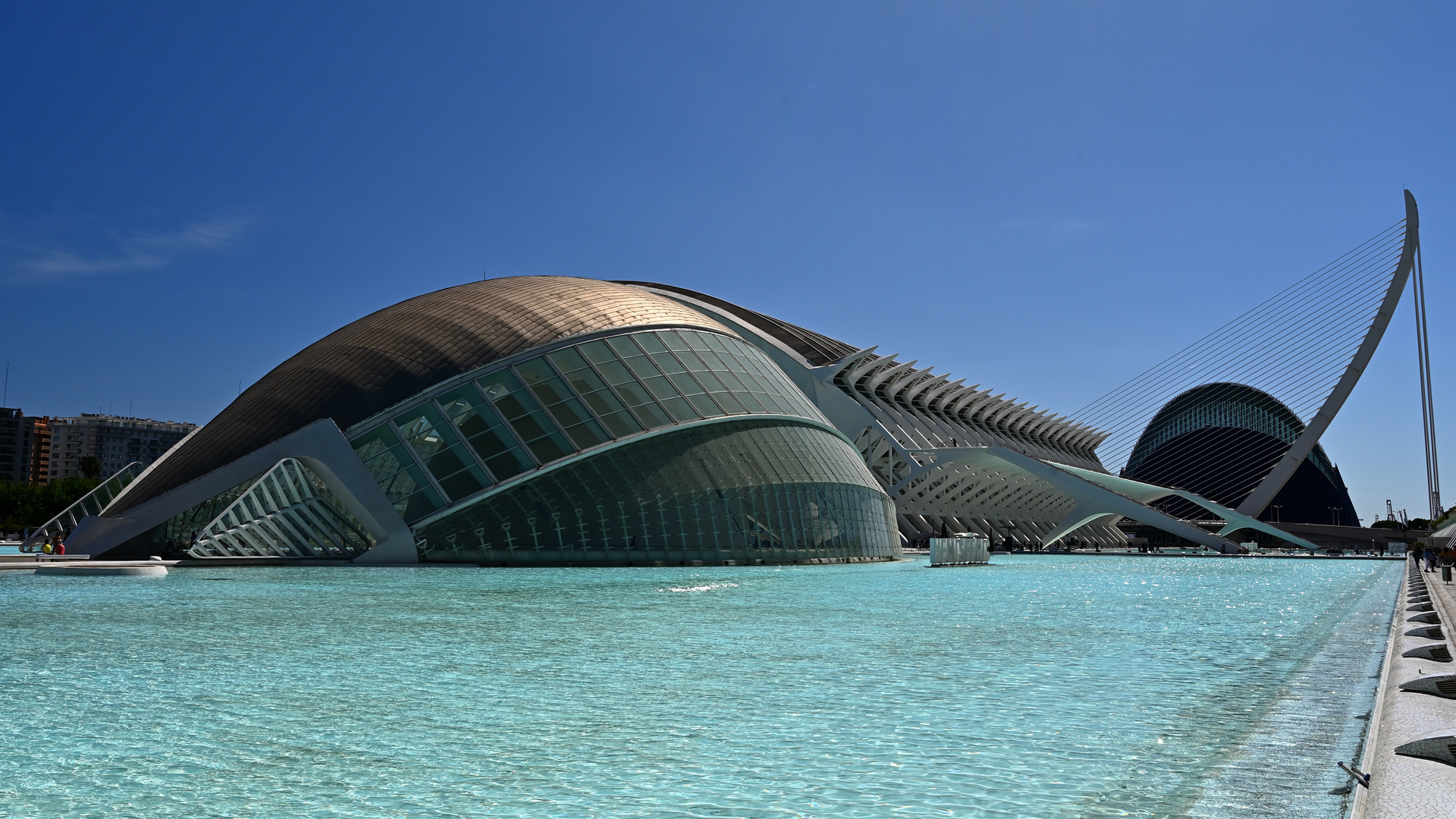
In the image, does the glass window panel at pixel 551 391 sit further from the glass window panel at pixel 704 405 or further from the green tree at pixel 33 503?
the green tree at pixel 33 503

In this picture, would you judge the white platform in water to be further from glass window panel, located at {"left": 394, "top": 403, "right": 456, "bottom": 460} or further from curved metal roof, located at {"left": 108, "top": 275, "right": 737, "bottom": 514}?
glass window panel, located at {"left": 394, "top": 403, "right": 456, "bottom": 460}

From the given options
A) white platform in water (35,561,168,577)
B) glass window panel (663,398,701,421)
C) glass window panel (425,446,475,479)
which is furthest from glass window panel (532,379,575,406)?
white platform in water (35,561,168,577)

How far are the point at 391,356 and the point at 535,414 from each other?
6866mm

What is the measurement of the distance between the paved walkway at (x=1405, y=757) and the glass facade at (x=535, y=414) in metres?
22.9

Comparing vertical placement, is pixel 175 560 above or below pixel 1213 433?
below

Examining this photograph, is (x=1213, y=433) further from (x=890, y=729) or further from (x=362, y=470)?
(x=890, y=729)

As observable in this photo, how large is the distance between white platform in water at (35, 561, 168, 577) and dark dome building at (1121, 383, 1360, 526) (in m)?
130

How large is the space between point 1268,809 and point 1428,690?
3.27 m

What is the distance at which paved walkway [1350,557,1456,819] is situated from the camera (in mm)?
4449

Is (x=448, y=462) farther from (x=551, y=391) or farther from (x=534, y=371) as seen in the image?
(x=534, y=371)

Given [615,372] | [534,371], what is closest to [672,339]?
[615,372]

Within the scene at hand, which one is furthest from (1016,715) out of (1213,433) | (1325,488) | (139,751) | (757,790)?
(1325,488)

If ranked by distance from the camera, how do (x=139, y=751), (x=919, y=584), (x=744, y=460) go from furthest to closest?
(x=744, y=460)
(x=919, y=584)
(x=139, y=751)

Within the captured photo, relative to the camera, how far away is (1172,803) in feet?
17.4
